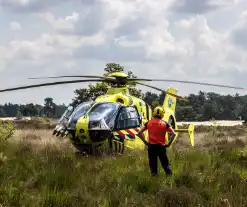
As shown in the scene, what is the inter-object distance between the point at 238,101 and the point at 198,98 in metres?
18.5

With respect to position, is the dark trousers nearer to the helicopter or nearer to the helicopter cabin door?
the helicopter

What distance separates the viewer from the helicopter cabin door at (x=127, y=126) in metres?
12.5

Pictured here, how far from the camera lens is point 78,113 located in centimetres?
1266

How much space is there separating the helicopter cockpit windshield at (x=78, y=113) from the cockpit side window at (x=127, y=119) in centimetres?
99

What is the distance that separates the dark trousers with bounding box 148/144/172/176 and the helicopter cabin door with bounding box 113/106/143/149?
3266mm

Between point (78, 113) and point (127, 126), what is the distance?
1.47 m

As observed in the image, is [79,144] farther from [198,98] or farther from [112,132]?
[198,98]

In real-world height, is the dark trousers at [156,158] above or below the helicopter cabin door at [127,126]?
below

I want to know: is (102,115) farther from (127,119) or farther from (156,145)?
(156,145)

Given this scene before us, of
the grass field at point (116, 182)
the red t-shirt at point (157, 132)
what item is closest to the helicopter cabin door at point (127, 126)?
the grass field at point (116, 182)

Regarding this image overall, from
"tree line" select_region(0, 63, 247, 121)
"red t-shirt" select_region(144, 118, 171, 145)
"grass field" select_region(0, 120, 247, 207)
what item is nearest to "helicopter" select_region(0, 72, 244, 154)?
"grass field" select_region(0, 120, 247, 207)

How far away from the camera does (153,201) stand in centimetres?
668

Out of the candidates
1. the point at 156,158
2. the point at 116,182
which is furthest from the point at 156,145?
the point at 116,182

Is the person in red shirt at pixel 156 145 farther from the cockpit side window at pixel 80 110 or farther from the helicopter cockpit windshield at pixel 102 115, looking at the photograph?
the cockpit side window at pixel 80 110
